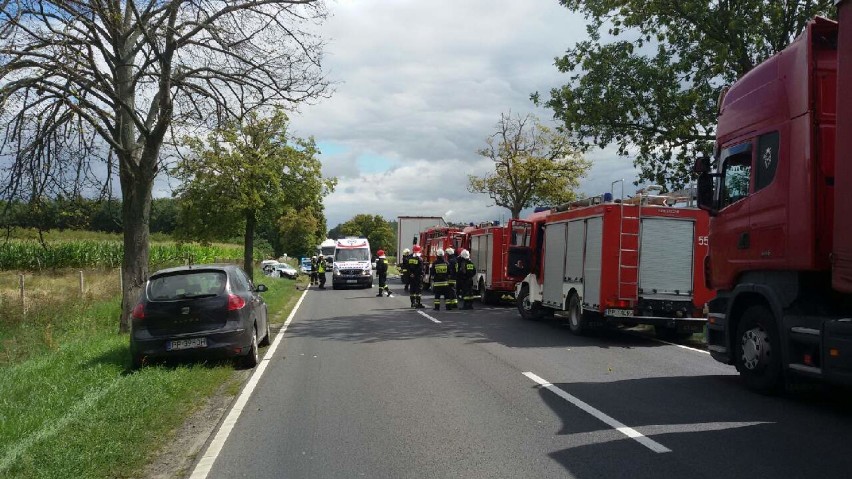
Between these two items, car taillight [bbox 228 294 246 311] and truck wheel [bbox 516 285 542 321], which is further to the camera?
truck wheel [bbox 516 285 542 321]

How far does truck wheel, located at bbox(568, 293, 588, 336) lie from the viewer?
44.9 ft

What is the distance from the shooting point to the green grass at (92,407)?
5336 millimetres

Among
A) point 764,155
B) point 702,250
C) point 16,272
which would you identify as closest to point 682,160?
point 702,250

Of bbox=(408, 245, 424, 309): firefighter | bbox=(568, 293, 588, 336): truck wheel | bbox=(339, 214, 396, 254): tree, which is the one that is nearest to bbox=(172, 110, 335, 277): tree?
bbox=(408, 245, 424, 309): firefighter

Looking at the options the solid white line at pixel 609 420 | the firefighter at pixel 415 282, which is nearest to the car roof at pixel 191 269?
the solid white line at pixel 609 420

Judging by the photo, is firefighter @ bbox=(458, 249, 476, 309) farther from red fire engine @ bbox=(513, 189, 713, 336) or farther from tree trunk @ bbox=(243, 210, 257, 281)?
tree trunk @ bbox=(243, 210, 257, 281)

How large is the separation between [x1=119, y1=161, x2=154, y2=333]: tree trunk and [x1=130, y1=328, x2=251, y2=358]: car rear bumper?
412cm

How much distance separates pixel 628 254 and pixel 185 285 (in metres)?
7.86

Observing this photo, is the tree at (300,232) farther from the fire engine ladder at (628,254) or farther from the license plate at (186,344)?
the license plate at (186,344)

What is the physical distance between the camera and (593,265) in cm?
1330

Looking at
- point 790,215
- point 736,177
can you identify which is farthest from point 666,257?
point 790,215

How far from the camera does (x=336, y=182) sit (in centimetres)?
3612

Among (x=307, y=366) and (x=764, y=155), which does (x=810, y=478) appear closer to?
(x=764, y=155)

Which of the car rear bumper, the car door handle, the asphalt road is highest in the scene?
the car door handle
